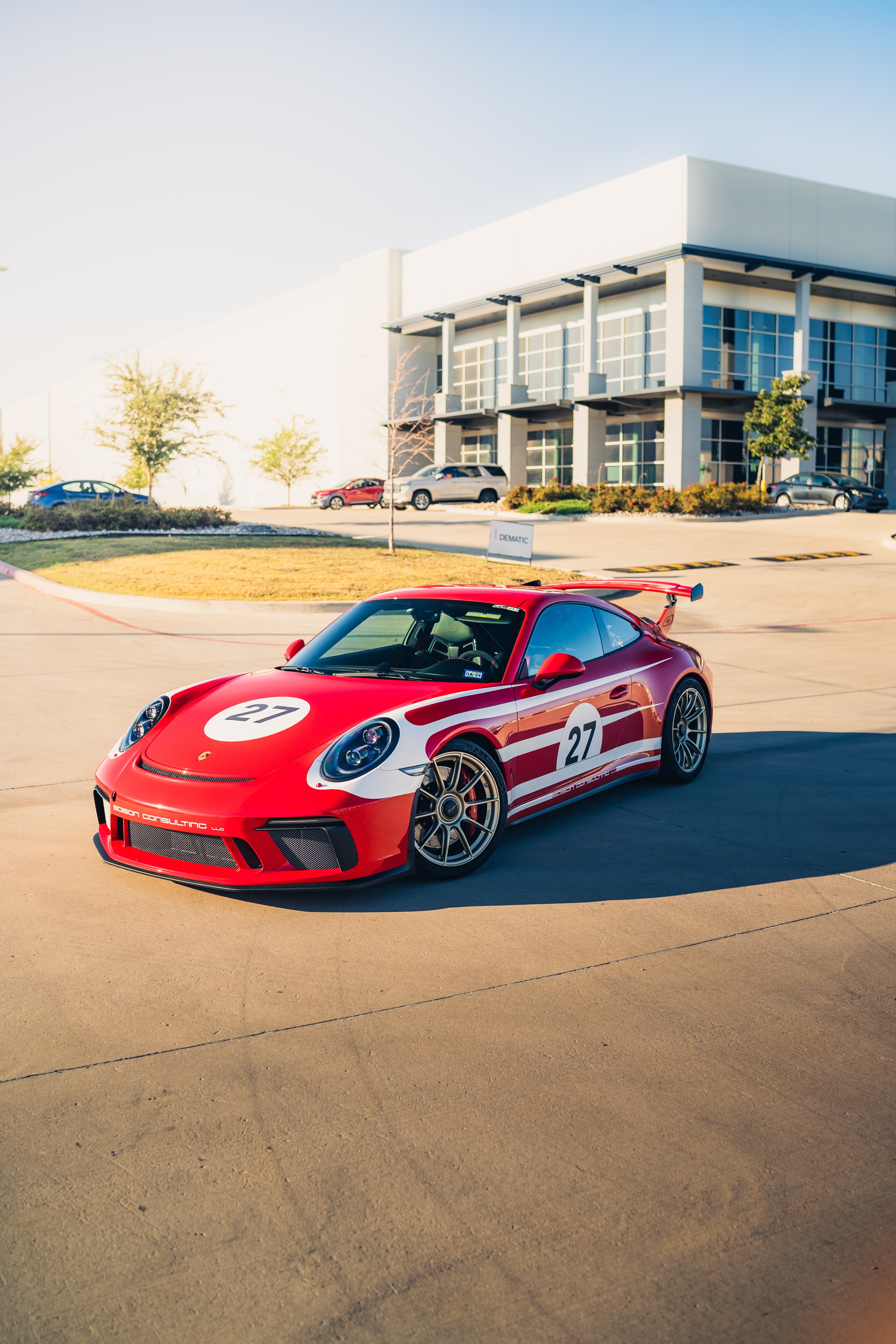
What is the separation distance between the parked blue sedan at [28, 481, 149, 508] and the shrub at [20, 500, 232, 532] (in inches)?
189

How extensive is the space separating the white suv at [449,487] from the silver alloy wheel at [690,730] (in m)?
39.5

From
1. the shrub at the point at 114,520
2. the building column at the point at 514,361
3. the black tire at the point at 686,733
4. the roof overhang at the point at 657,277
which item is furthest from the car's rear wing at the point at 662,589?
the building column at the point at 514,361

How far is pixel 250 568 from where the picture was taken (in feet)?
75.6

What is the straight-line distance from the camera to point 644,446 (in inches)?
1996

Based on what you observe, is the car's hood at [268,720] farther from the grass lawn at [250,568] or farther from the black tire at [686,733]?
the grass lawn at [250,568]

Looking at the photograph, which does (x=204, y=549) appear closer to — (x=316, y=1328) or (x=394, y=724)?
(x=394, y=724)

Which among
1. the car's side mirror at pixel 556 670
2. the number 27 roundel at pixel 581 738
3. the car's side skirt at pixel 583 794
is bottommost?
the car's side skirt at pixel 583 794

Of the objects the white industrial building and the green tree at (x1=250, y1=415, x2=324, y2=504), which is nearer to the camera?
the white industrial building

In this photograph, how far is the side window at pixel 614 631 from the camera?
742 cm

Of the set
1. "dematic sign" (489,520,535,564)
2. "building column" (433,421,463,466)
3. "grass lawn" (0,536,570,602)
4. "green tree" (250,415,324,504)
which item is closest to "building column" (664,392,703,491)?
"building column" (433,421,463,466)

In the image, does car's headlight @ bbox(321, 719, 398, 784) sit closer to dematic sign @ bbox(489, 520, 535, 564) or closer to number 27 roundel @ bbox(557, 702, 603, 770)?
number 27 roundel @ bbox(557, 702, 603, 770)

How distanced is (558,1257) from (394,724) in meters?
3.12

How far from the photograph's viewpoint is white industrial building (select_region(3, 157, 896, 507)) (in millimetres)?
46719

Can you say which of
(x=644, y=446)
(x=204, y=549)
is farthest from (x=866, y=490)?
Result: (x=204, y=549)
